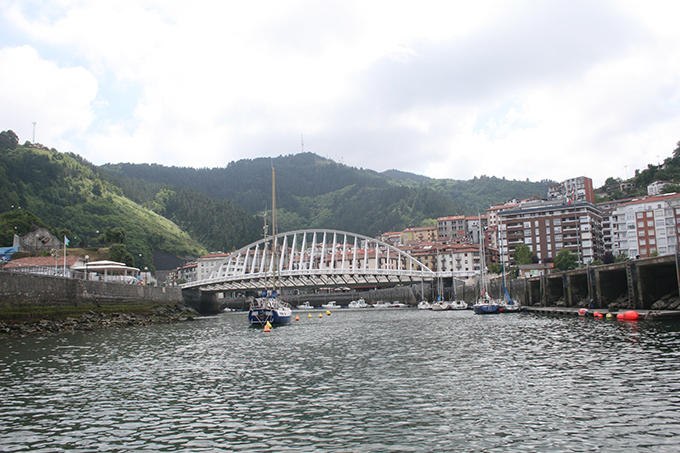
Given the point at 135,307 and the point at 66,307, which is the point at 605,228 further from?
the point at 66,307

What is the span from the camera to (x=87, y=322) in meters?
47.3

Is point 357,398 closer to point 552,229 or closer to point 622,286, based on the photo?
point 622,286

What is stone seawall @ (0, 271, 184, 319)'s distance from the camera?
3762 cm

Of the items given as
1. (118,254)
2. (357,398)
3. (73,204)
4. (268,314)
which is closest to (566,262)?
(268,314)

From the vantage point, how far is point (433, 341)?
30750 mm

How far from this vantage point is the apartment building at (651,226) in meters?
105

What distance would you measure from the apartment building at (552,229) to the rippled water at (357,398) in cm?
10695

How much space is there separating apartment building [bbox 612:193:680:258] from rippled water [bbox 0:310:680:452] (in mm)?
92300

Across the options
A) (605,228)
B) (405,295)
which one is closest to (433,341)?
(405,295)

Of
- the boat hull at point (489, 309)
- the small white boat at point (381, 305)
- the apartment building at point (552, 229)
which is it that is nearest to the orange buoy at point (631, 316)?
the boat hull at point (489, 309)

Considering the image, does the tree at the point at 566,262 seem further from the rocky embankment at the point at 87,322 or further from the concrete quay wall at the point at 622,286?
the rocky embankment at the point at 87,322

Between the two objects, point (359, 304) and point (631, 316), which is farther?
point (359, 304)

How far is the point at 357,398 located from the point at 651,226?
114 m

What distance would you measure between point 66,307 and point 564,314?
47.2 metres
